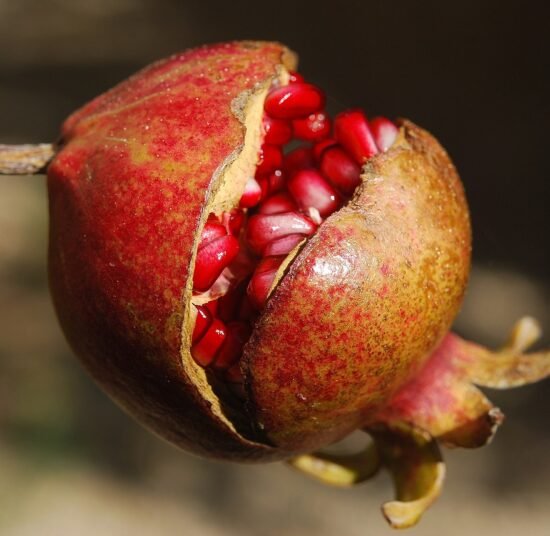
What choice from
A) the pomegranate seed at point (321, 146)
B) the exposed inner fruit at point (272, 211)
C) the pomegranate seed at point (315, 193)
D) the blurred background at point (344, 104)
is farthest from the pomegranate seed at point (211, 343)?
the blurred background at point (344, 104)

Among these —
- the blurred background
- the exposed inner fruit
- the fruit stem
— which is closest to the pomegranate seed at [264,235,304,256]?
the exposed inner fruit

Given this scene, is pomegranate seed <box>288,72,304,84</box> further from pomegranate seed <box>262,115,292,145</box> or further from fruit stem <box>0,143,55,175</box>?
fruit stem <box>0,143,55,175</box>

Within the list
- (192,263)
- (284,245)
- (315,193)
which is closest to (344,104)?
(315,193)

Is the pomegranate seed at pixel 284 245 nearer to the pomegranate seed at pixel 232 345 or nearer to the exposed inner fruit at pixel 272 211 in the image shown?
the exposed inner fruit at pixel 272 211

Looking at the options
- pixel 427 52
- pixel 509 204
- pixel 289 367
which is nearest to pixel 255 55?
pixel 289 367

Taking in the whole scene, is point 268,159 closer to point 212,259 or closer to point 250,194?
point 250,194

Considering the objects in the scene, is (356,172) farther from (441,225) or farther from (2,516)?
(2,516)
